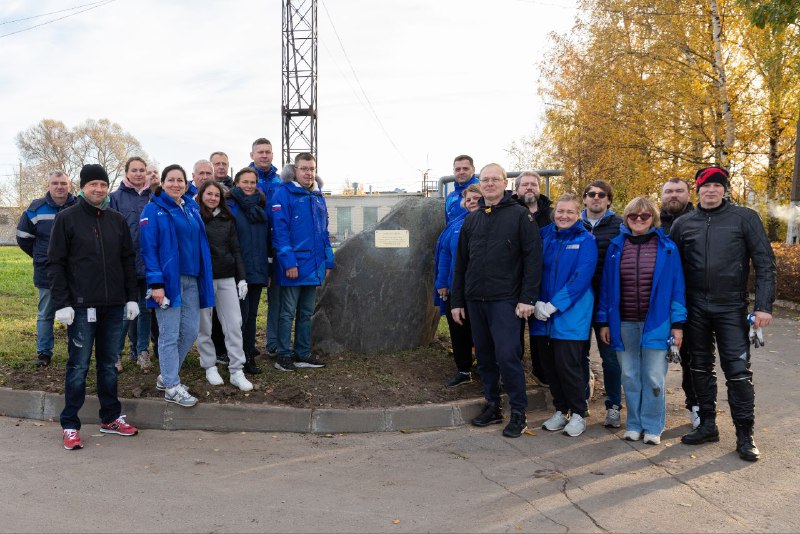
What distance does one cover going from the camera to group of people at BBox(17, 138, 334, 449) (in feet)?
15.6

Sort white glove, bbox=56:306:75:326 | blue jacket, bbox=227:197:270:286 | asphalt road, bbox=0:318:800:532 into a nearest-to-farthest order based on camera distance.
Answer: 1. asphalt road, bbox=0:318:800:532
2. white glove, bbox=56:306:75:326
3. blue jacket, bbox=227:197:270:286

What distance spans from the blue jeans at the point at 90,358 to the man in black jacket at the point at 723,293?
4596 millimetres

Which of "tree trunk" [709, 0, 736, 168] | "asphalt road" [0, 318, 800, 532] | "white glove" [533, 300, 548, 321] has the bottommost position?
"asphalt road" [0, 318, 800, 532]

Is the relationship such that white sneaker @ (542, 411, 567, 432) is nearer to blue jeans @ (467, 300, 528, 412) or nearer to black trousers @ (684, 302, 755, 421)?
blue jeans @ (467, 300, 528, 412)

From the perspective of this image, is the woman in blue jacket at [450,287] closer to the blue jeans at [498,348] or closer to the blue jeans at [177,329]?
the blue jeans at [498,348]

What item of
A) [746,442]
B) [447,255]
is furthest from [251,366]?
[746,442]

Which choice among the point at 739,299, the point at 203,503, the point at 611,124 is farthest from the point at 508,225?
the point at 611,124

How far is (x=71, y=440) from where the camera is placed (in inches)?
183

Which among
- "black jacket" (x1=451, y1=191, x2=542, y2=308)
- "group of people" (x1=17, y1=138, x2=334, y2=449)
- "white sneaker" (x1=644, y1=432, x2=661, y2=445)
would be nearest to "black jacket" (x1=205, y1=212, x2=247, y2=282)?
"group of people" (x1=17, y1=138, x2=334, y2=449)

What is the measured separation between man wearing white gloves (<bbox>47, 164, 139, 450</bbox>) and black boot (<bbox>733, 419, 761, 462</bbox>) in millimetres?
4737

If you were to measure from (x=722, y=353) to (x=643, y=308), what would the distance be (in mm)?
677

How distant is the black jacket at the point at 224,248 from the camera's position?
18.6 ft

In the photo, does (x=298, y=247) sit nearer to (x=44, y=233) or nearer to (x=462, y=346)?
(x=462, y=346)

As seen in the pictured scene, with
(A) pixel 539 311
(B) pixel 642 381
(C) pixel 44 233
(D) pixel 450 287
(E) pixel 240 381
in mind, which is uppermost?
(C) pixel 44 233
